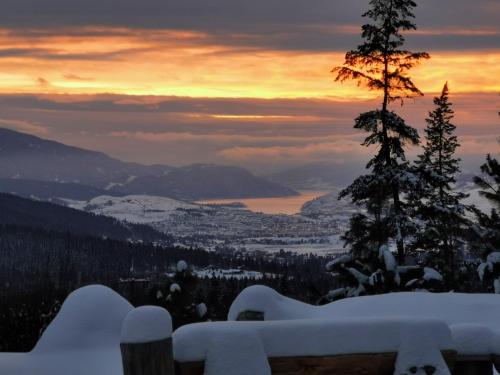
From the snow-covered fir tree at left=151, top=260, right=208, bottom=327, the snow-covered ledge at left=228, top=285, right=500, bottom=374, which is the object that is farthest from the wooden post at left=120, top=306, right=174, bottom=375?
the snow-covered fir tree at left=151, top=260, right=208, bottom=327

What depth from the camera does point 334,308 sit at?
30.3 ft

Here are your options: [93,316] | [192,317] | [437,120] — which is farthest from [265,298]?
[437,120]

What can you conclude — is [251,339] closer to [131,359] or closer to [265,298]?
[131,359]

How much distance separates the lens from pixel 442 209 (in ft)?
76.0

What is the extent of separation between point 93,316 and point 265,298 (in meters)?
1.89

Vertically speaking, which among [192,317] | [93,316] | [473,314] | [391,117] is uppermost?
[391,117]

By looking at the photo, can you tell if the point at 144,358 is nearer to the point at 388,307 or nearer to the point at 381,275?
the point at 388,307

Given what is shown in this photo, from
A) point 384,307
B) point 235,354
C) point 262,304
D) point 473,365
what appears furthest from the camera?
point 384,307

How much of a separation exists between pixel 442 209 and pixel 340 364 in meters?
19.5

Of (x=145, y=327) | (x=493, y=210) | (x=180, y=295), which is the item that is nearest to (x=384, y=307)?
(x=145, y=327)

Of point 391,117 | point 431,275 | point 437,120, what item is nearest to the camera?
point 431,275

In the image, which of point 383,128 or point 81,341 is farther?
point 383,128

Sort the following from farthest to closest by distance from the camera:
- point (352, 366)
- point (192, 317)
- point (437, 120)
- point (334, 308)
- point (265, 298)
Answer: point (437, 120) < point (192, 317) < point (334, 308) < point (265, 298) < point (352, 366)

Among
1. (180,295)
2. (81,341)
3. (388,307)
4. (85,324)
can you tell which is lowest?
(180,295)
